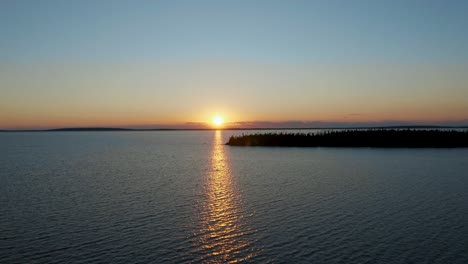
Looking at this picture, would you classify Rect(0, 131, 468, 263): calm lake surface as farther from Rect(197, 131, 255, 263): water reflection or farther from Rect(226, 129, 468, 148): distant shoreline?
Rect(226, 129, 468, 148): distant shoreline

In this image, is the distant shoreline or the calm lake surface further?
the distant shoreline

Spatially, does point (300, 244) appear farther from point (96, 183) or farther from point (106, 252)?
point (96, 183)

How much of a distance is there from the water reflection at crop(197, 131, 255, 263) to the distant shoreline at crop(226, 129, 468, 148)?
51217 millimetres

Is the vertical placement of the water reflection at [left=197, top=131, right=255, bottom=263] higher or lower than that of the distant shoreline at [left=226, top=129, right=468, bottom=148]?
lower

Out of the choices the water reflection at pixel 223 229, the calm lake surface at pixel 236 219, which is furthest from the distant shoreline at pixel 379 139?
the water reflection at pixel 223 229

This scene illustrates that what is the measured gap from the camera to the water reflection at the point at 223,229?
13875mm

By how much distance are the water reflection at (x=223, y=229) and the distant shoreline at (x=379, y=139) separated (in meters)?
51.2

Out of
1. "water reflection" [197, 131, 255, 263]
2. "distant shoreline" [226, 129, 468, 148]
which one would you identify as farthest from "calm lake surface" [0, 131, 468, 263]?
"distant shoreline" [226, 129, 468, 148]

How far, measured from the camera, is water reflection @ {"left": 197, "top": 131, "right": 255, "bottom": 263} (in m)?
13.9

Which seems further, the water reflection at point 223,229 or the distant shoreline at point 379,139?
the distant shoreline at point 379,139

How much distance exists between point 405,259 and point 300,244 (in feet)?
11.7

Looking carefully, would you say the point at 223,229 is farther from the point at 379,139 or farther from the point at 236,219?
the point at 379,139

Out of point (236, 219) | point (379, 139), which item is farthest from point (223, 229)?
point (379, 139)

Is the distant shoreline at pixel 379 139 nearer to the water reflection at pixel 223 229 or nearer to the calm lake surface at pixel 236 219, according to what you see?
the calm lake surface at pixel 236 219
